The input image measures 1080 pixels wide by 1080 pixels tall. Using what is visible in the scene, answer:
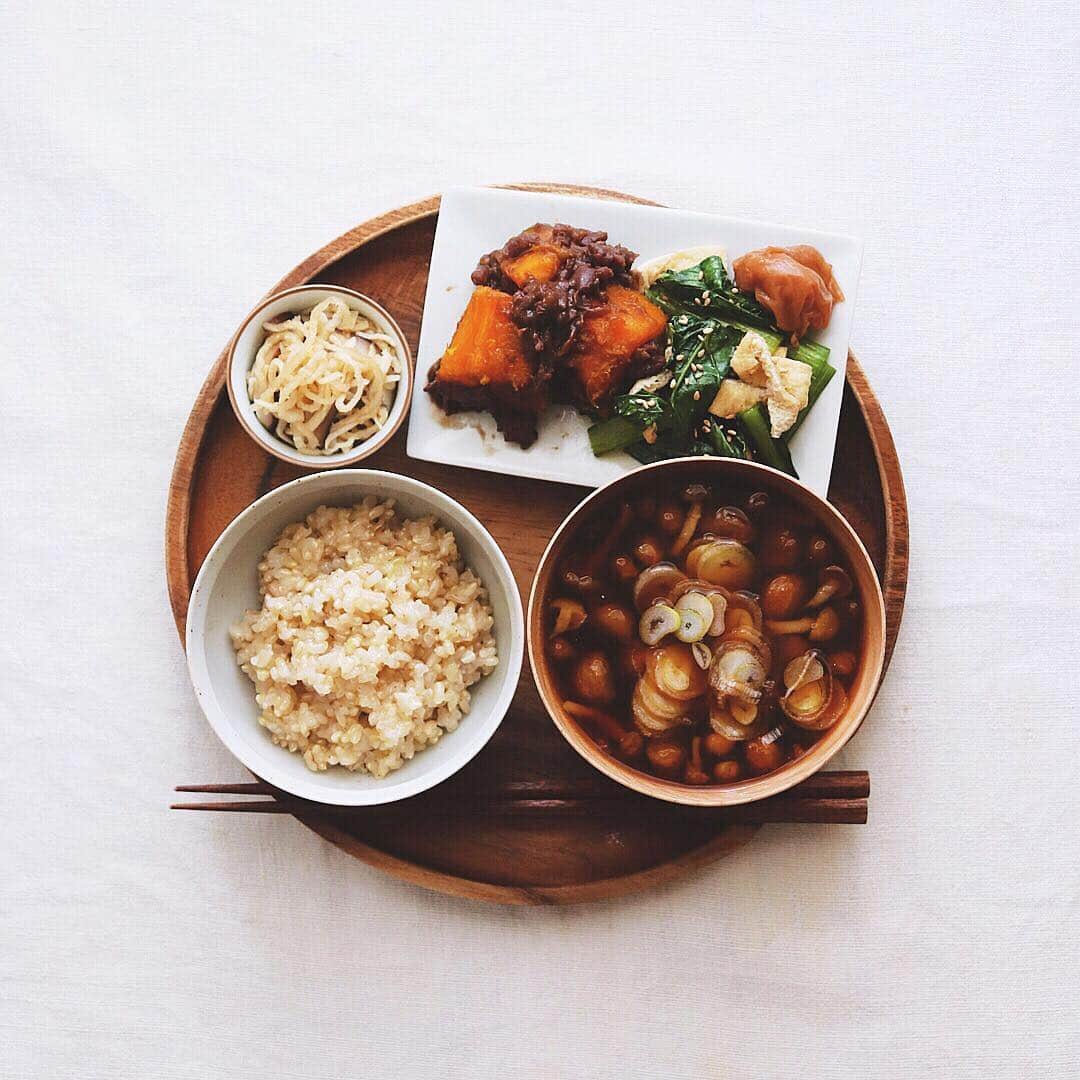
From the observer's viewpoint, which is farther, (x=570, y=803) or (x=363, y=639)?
(x=570, y=803)

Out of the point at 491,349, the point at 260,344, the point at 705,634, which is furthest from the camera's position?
the point at 260,344

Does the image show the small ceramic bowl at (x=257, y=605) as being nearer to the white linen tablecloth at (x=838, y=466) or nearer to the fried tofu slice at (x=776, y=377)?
the white linen tablecloth at (x=838, y=466)

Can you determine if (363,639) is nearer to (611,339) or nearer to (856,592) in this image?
(611,339)

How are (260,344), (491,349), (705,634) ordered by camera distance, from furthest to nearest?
(260,344)
(491,349)
(705,634)

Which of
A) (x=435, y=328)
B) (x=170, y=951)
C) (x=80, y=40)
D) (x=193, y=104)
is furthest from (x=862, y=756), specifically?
(x=80, y=40)

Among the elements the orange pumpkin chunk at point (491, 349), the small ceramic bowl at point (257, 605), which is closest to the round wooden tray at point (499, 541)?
the small ceramic bowl at point (257, 605)

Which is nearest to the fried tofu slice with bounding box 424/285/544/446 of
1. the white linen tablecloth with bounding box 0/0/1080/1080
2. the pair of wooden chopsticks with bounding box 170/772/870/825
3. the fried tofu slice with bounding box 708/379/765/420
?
the fried tofu slice with bounding box 708/379/765/420

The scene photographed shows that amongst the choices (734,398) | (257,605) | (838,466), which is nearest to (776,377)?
(734,398)
